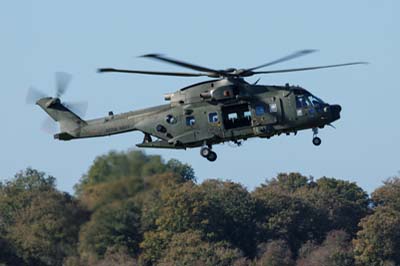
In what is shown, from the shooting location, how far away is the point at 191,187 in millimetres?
97312

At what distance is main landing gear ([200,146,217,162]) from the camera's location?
65.4 m

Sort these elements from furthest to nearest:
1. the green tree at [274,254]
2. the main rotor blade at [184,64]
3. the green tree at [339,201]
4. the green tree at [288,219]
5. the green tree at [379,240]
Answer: the green tree at [339,201] < the green tree at [288,219] < the green tree at [379,240] < the green tree at [274,254] < the main rotor blade at [184,64]

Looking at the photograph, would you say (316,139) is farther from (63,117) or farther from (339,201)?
(339,201)

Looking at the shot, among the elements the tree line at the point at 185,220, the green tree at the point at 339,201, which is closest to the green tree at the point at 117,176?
the tree line at the point at 185,220

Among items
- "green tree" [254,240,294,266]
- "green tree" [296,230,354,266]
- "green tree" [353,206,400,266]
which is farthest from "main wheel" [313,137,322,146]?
"green tree" [353,206,400,266]

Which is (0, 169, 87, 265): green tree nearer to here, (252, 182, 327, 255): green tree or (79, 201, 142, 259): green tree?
(79, 201, 142, 259): green tree

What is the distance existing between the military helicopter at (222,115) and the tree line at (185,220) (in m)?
2.03

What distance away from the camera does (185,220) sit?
104312 millimetres

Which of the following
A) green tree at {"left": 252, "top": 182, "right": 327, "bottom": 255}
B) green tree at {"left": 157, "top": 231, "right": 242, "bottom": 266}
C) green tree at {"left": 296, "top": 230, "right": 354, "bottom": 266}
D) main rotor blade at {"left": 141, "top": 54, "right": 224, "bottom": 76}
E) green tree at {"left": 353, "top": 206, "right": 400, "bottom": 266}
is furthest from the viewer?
green tree at {"left": 252, "top": 182, "right": 327, "bottom": 255}

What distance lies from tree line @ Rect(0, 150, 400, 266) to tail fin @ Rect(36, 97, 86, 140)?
2.62 m

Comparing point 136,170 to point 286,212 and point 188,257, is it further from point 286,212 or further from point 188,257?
point 286,212

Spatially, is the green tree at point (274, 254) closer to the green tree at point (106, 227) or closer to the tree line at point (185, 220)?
the tree line at point (185, 220)

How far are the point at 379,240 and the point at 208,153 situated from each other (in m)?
59.3

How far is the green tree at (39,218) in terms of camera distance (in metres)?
57.7
